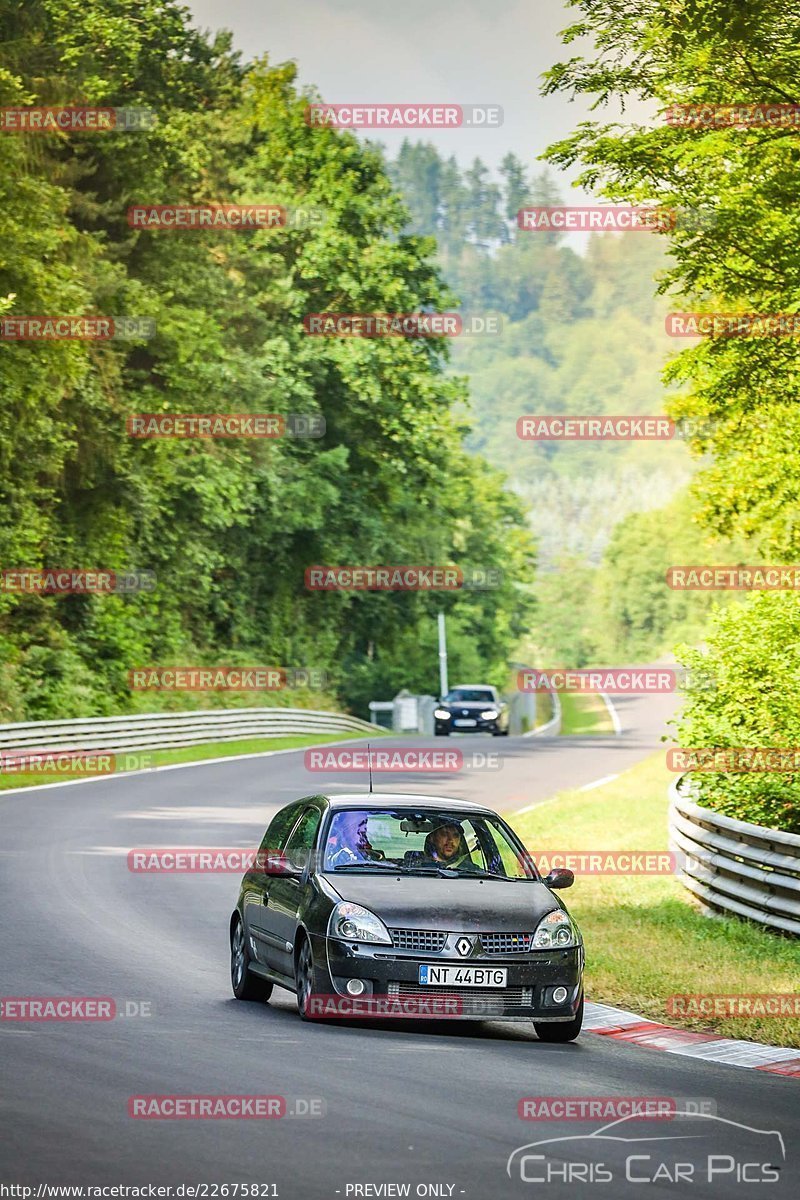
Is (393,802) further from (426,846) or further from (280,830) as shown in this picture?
(280,830)

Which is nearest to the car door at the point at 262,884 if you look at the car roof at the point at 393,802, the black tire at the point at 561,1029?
the car roof at the point at 393,802

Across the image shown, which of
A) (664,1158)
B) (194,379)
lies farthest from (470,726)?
(664,1158)

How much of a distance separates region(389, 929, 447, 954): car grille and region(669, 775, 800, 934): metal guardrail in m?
4.95

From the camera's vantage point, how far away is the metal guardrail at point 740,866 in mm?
15328

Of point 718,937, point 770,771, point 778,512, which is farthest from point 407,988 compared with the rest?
point 778,512

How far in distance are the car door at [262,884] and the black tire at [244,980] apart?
125mm

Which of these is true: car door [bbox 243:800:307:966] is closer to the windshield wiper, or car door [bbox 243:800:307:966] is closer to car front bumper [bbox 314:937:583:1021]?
the windshield wiper

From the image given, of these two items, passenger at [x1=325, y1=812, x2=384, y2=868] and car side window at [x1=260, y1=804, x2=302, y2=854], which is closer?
passenger at [x1=325, y1=812, x2=384, y2=868]

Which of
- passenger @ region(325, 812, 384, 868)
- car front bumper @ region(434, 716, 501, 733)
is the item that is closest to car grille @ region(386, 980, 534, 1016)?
passenger @ region(325, 812, 384, 868)

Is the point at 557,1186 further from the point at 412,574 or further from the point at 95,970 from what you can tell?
the point at 412,574

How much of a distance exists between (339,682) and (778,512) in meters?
38.4

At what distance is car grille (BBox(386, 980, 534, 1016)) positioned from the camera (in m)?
10.7

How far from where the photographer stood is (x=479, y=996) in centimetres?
1074

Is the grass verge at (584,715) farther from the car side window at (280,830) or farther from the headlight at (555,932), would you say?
the headlight at (555,932)
